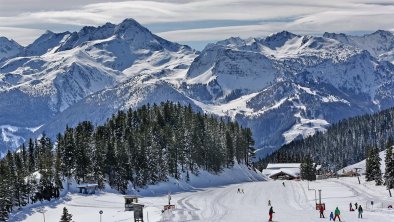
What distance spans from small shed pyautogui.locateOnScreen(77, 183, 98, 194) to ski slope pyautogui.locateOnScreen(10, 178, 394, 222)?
2.94m

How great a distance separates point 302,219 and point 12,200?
2629 inches

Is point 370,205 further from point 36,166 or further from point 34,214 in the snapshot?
point 36,166

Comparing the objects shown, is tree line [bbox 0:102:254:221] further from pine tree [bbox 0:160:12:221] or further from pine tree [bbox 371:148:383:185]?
pine tree [bbox 371:148:383:185]

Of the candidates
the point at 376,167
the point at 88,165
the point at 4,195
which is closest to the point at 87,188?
the point at 88,165

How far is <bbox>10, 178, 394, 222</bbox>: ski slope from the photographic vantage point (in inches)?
4171

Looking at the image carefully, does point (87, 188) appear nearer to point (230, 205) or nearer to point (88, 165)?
point (88, 165)

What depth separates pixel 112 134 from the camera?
19775 centimetres

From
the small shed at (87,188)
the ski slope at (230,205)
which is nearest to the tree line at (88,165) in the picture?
the small shed at (87,188)

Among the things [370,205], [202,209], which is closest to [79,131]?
[202,209]

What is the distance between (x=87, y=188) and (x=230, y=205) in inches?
1501

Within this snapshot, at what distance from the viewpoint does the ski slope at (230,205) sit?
105938mm

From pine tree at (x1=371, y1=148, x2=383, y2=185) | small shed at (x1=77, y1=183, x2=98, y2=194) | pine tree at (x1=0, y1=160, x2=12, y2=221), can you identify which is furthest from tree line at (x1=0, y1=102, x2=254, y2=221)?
pine tree at (x1=371, y1=148, x2=383, y2=185)

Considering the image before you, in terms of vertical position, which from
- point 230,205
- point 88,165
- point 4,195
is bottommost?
point 230,205

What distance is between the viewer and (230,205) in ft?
427
